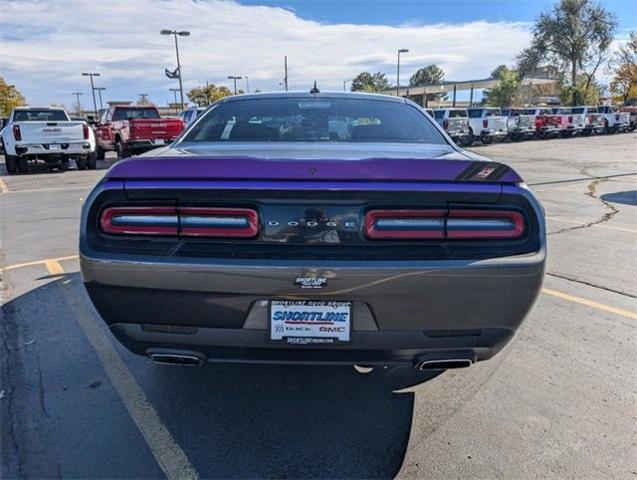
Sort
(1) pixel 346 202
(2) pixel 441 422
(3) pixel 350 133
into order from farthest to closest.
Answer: (3) pixel 350 133 → (2) pixel 441 422 → (1) pixel 346 202

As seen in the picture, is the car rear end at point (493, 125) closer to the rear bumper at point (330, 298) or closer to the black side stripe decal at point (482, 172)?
the black side stripe decal at point (482, 172)

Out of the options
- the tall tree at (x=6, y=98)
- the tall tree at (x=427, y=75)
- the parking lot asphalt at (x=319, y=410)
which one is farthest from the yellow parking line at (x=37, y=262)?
the tall tree at (x=427, y=75)

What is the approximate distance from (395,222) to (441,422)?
1.15m

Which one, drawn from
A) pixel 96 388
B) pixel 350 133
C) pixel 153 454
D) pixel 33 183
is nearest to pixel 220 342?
pixel 153 454

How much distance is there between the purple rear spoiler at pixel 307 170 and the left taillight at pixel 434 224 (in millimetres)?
136

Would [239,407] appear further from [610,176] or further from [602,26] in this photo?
[602,26]

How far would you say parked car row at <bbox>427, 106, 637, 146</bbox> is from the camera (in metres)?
24.7

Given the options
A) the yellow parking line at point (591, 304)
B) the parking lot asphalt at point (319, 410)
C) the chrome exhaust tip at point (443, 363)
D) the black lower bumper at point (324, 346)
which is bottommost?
the yellow parking line at point (591, 304)

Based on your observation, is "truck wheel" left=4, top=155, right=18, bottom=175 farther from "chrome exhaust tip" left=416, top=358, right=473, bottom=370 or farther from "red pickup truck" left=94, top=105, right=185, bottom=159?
"chrome exhaust tip" left=416, top=358, right=473, bottom=370

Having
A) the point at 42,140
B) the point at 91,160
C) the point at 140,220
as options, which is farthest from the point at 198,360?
the point at 91,160

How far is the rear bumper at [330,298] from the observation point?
2033 millimetres

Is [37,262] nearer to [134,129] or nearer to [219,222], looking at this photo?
[219,222]

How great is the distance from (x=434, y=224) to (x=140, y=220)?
4.08 feet

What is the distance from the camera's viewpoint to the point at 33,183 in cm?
1260
